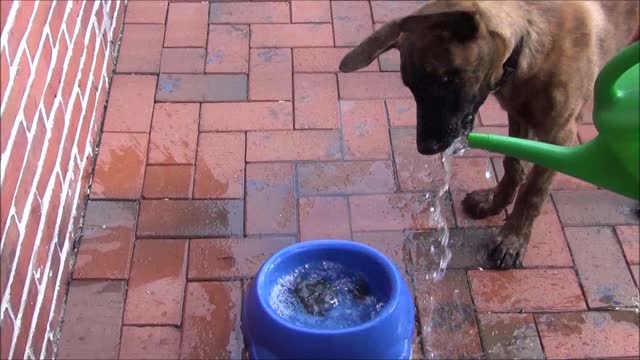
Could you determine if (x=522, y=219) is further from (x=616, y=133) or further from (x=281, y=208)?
(x=616, y=133)

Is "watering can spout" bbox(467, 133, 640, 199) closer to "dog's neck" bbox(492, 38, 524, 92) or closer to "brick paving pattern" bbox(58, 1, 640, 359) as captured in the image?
"dog's neck" bbox(492, 38, 524, 92)

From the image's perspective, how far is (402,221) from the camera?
2.80 metres

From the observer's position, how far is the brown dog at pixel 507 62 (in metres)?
2.22

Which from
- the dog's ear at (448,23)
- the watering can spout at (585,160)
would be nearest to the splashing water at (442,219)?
the dog's ear at (448,23)

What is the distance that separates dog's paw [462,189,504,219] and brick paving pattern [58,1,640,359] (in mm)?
34

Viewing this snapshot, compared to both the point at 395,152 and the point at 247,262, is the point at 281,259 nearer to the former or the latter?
the point at 247,262

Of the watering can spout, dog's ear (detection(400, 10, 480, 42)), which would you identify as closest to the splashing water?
dog's ear (detection(400, 10, 480, 42))

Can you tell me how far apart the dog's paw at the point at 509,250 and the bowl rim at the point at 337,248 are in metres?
0.58

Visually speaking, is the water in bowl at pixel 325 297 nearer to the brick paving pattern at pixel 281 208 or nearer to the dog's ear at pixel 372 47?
the brick paving pattern at pixel 281 208

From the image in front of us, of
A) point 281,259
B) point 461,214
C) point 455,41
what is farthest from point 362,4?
point 281,259

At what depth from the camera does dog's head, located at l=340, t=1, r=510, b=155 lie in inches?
86.4

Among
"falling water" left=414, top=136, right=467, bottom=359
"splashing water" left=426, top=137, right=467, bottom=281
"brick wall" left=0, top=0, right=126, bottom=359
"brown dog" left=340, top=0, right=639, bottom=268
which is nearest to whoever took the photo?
"brick wall" left=0, top=0, right=126, bottom=359

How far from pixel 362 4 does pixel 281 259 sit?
1900mm

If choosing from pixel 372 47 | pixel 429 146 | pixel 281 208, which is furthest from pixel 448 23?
pixel 281 208
